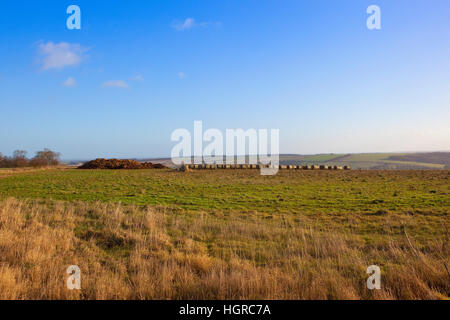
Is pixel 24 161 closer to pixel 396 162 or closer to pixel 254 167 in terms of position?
pixel 254 167

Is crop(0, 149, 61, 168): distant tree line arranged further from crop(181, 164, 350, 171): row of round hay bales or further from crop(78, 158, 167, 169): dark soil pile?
crop(181, 164, 350, 171): row of round hay bales

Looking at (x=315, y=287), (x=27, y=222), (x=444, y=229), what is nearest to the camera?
(x=315, y=287)

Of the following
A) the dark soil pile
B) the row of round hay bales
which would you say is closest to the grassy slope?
the row of round hay bales

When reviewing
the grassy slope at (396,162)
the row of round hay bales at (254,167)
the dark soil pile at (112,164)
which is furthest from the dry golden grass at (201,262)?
the grassy slope at (396,162)

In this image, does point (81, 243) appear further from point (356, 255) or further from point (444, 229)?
point (444, 229)

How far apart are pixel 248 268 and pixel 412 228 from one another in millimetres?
8827

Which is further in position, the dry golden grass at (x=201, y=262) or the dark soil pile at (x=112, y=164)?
the dark soil pile at (x=112, y=164)

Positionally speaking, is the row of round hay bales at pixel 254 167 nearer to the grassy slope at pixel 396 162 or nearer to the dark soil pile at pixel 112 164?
the grassy slope at pixel 396 162

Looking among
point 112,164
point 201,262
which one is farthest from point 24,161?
point 201,262

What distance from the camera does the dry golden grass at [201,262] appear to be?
4.89 meters

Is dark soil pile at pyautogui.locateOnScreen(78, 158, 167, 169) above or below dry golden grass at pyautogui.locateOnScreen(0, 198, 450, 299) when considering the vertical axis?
above

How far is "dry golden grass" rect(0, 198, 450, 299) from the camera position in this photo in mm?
4895
